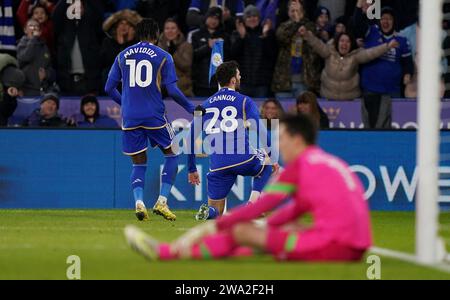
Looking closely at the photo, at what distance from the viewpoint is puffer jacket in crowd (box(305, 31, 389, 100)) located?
1903 centimetres

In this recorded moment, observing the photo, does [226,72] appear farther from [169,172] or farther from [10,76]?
[10,76]

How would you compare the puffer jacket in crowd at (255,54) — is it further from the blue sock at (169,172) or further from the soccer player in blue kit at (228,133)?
the soccer player in blue kit at (228,133)

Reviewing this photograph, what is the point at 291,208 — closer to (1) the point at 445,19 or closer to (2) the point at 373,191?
(2) the point at 373,191

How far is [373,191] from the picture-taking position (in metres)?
17.4

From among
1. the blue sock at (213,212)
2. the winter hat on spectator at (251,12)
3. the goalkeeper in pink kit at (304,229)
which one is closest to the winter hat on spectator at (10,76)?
the winter hat on spectator at (251,12)

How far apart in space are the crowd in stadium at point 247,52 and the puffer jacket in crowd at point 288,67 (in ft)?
0.05

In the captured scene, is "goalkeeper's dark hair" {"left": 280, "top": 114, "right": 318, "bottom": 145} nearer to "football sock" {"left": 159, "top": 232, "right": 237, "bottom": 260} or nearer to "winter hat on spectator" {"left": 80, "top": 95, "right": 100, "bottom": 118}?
"football sock" {"left": 159, "top": 232, "right": 237, "bottom": 260}

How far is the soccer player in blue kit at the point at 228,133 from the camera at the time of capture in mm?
14383

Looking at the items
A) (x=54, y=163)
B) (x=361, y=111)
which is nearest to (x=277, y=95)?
(x=361, y=111)

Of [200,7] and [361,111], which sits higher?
[200,7]

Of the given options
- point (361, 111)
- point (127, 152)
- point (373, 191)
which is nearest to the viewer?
point (127, 152)

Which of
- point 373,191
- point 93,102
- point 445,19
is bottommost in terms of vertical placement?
point 373,191

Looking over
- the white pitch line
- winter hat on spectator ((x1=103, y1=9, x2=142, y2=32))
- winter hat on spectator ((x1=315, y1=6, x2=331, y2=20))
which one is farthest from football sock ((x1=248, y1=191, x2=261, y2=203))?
winter hat on spectator ((x1=315, y1=6, x2=331, y2=20))
